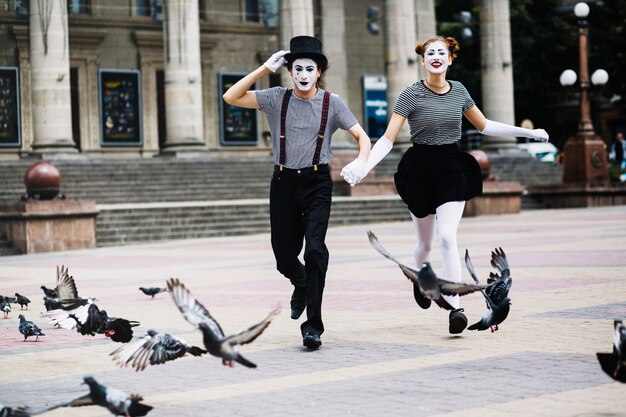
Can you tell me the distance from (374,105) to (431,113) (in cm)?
3988

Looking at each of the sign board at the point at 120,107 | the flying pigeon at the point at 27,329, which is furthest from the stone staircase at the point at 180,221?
the flying pigeon at the point at 27,329

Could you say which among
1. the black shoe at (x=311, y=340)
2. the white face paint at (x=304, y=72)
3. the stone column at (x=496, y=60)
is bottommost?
the black shoe at (x=311, y=340)

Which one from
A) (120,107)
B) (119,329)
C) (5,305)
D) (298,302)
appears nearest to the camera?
(119,329)

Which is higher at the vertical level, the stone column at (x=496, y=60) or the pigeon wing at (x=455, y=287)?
Answer: the stone column at (x=496, y=60)

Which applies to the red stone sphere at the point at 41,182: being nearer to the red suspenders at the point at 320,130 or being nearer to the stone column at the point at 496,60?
the red suspenders at the point at 320,130

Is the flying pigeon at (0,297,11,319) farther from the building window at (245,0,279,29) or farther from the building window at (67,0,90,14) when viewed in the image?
the building window at (245,0,279,29)

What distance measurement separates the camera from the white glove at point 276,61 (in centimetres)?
930

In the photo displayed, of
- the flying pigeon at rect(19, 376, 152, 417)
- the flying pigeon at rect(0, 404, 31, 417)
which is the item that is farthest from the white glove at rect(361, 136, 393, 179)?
the flying pigeon at rect(0, 404, 31, 417)

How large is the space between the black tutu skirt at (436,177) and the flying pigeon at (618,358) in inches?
145

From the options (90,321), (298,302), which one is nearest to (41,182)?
(298,302)

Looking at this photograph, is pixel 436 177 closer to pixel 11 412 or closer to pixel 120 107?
pixel 11 412

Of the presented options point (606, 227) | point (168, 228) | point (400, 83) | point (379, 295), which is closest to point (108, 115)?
point (400, 83)

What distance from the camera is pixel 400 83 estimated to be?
147 ft

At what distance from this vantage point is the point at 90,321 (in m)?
8.41
